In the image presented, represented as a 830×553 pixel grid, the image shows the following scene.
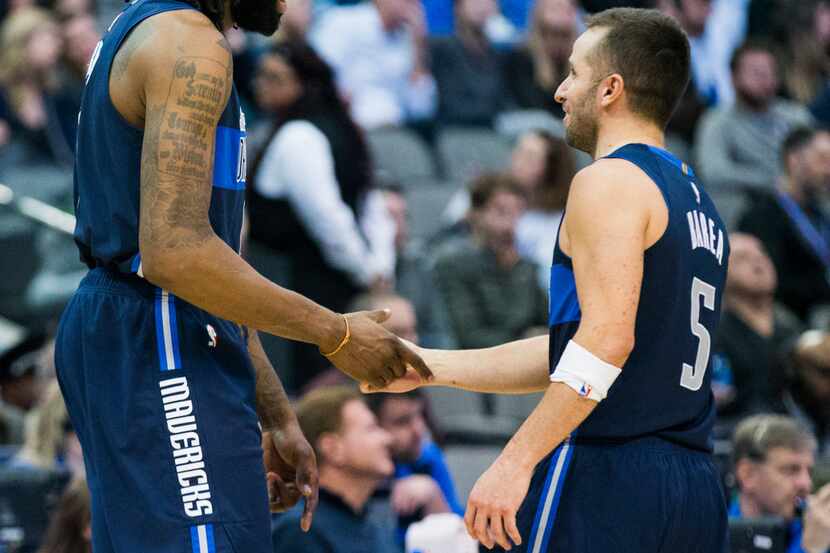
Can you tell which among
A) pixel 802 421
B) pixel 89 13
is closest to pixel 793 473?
pixel 802 421

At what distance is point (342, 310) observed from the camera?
8.04 metres

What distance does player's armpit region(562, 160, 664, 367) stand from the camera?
3510 millimetres

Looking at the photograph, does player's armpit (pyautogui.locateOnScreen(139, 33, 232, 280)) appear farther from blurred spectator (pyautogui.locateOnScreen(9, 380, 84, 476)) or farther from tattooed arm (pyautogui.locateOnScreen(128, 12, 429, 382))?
blurred spectator (pyautogui.locateOnScreen(9, 380, 84, 476))

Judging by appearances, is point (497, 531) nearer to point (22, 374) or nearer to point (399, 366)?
point (399, 366)

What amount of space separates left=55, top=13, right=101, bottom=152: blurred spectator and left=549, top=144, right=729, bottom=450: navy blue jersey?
7.18 meters

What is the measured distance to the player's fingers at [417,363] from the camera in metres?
3.86

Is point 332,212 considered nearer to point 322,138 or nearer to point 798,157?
point 322,138

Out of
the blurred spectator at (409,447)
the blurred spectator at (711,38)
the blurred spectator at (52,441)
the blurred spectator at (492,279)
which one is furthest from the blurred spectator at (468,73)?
the blurred spectator at (52,441)

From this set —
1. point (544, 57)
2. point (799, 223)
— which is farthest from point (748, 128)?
point (544, 57)

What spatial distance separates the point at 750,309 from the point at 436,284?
1.98 m

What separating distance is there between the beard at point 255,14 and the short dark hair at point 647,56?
873mm

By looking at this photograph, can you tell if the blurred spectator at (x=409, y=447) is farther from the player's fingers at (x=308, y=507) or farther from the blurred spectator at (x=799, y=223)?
the blurred spectator at (x=799, y=223)

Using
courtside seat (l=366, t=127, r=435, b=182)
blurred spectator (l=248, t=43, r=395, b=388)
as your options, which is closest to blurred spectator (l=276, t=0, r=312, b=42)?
courtside seat (l=366, t=127, r=435, b=182)

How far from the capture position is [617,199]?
357 cm
